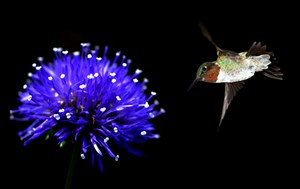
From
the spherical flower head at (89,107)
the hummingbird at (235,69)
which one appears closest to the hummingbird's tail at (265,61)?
the hummingbird at (235,69)

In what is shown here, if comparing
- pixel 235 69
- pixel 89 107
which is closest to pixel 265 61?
pixel 235 69

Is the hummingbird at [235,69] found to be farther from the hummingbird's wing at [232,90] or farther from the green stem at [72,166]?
the green stem at [72,166]

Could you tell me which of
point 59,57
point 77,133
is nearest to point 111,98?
point 77,133

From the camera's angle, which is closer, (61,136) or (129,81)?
(61,136)

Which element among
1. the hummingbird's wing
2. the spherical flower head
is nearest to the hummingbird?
the hummingbird's wing

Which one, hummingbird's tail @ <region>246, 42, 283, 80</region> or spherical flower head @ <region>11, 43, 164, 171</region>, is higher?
spherical flower head @ <region>11, 43, 164, 171</region>

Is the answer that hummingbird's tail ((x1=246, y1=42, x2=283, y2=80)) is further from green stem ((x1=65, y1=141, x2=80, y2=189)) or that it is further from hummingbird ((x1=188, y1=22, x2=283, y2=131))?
green stem ((x1=65, y1=141, x2=80, y2=189))

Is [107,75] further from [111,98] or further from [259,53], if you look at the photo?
[259,53]
